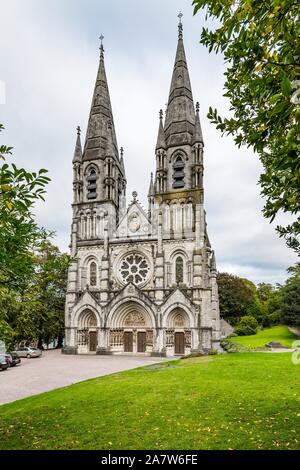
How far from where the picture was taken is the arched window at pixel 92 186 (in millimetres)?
39094

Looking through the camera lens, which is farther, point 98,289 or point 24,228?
point 98,289

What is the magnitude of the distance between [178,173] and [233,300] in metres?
31.6

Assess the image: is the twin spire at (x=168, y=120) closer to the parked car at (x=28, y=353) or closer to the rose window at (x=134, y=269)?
the rose window at (x=134, y=269)

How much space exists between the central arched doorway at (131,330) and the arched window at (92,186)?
13363mm

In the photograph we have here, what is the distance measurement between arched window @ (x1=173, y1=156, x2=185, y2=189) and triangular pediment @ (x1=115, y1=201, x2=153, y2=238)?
4712mm

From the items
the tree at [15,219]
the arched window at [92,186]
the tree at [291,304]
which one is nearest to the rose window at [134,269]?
the arched window at [92,186]

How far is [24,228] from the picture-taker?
5277 millimetres

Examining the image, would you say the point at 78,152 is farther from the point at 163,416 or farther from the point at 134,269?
the point at 163,416

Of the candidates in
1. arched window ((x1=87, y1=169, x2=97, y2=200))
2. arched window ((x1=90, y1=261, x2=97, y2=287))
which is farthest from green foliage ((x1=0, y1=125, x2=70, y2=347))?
arched window ((x1=87, y1=169, x2=97, y2=200))

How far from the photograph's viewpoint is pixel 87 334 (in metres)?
35.0

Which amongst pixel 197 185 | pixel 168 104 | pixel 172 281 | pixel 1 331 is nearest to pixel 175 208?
pixel 197 185

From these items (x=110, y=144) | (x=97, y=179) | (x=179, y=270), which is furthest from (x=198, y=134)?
(x=179, y=270)
